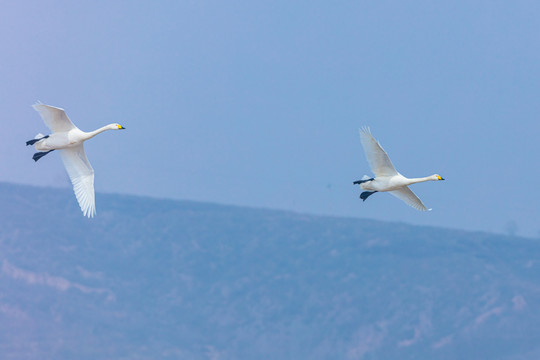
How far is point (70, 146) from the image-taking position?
49625mm

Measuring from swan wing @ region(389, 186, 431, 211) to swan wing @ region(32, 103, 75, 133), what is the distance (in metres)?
15.4

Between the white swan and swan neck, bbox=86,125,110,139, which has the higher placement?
swan neck, bbox=86,125,110,139

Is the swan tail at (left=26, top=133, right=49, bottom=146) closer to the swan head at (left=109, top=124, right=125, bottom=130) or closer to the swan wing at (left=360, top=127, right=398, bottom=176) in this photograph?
the swan head at (left=109, top=124, right=125, bottom=130)

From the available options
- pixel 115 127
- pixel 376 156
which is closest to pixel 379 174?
pixel 376 156

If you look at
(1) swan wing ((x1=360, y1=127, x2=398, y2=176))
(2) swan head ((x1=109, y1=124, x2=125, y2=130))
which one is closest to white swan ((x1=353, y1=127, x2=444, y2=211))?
(1) swan wing ((x1=360, y1=127, x2=398, y2=176))

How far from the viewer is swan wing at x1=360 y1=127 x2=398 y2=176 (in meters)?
47.7

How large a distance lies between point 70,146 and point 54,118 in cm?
204

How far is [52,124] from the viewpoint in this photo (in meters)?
48.4

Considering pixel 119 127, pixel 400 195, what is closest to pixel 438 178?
pixel 400 195

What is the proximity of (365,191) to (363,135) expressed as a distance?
11.7 feet

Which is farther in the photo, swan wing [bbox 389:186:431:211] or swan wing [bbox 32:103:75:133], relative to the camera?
swan wing [bbox 389:186:431:211]

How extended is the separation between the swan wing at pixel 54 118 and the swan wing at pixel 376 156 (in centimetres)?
1327

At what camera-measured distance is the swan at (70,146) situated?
1886 inches

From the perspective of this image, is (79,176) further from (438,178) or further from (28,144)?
(438,178)
